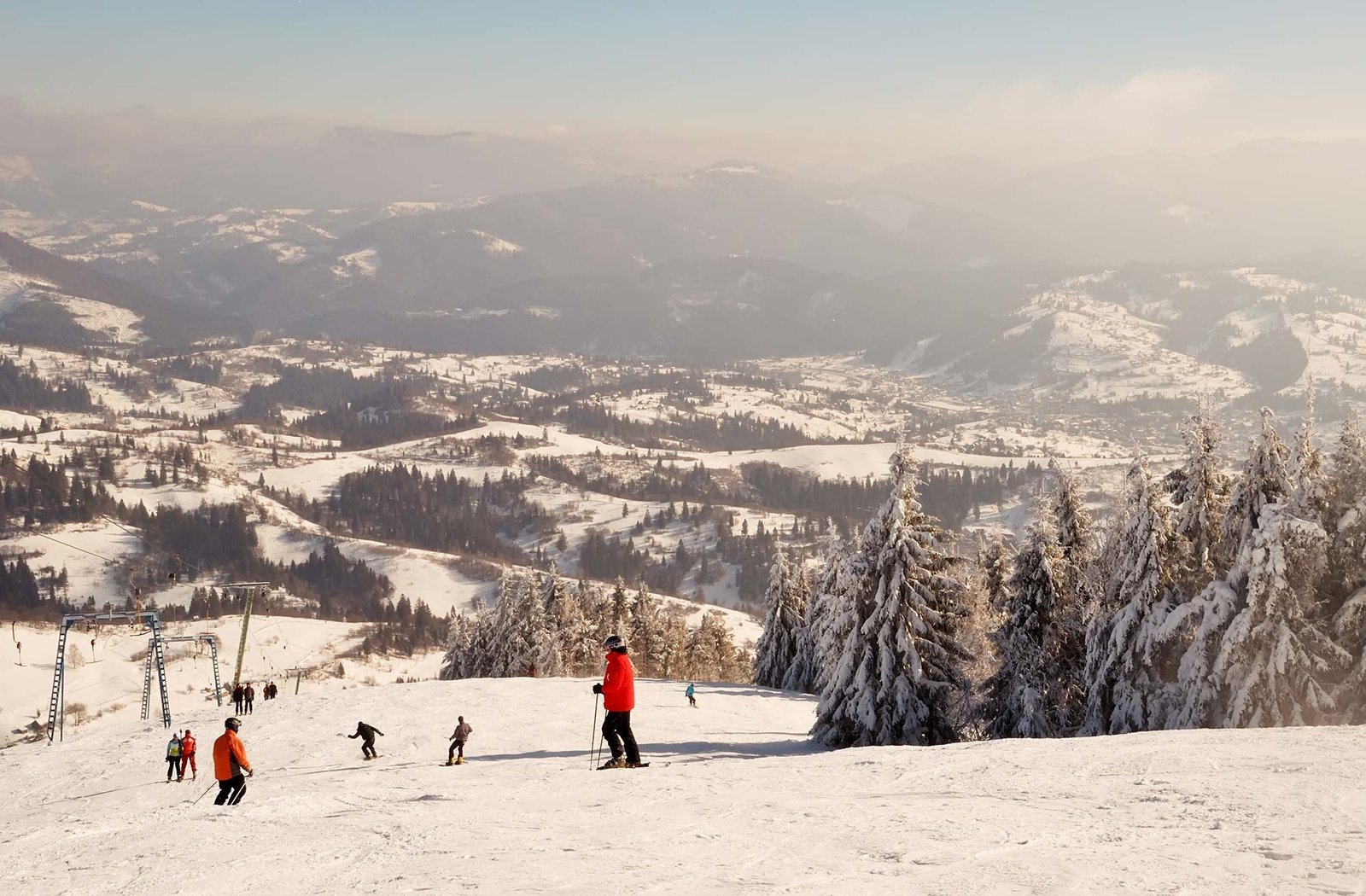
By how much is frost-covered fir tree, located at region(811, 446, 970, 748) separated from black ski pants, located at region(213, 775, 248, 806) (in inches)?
790

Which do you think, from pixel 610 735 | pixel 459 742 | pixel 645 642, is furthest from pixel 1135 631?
pixel 645 642

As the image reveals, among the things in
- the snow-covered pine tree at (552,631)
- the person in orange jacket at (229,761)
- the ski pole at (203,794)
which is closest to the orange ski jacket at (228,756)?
the person in orange jacket at (229,761)

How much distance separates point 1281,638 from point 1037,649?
1130cm

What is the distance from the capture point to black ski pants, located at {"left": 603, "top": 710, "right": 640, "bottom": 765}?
21141 millimetres

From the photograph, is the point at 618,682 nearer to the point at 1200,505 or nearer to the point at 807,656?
the point at 1200,505

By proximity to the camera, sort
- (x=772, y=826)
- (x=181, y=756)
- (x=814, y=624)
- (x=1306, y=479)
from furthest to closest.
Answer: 1. (x=814, y=624)
2. (x=1306, y=479)
3. (x=181, y=756)
4. (x=772, y=826)

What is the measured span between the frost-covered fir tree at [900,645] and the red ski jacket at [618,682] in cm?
1601

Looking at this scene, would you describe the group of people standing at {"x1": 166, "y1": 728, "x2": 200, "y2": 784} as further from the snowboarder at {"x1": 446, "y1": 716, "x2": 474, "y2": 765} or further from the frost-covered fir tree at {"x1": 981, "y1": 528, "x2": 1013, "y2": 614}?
the frost-covered fir tree at {"x1": 981, "y1": 528, "x2": 1013, "y2": 614}

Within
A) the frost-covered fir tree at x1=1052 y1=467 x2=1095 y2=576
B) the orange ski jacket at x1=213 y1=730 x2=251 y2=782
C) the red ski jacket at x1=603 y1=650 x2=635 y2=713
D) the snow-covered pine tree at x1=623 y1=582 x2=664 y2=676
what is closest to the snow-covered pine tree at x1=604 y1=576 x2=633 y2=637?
the snow-covered pine tree at x1=623 y1=582 x2=664 y2=676

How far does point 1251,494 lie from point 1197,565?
4.23 m

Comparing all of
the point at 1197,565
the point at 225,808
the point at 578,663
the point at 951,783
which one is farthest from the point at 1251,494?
the point at 578,663

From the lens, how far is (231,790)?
21984 mm

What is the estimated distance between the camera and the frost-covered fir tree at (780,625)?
7025 cm

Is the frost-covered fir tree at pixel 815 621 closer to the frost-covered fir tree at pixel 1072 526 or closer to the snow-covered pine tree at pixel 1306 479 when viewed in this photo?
the frost-covered fir tree at pixel 1072 526
